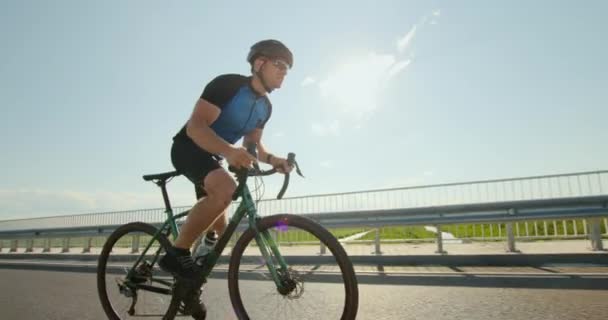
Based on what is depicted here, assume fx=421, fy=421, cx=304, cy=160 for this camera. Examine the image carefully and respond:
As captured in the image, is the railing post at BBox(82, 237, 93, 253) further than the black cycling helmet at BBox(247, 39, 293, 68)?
Yes

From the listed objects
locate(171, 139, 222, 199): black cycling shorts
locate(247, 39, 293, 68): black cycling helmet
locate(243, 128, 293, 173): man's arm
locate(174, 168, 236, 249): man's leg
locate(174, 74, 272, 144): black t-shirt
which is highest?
locate(247, 39, 293, 68): black cycling helmet

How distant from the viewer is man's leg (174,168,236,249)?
9.43 ft

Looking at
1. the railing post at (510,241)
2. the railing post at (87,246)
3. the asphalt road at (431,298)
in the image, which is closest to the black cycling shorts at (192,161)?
the asphalt road at (431,298)

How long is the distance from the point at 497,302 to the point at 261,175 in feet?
9.44

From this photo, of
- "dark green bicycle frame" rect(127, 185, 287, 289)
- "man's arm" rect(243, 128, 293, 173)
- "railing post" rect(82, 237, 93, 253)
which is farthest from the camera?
"railing post" rect(82, 237, 93, 253)

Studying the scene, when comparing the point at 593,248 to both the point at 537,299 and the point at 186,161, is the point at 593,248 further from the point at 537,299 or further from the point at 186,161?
the point at 186,161

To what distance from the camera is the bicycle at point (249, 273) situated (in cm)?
256

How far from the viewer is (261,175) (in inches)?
119

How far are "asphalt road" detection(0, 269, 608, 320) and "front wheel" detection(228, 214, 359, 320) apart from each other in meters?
0.04

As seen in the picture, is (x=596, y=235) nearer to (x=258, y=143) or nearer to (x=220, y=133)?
(x=258, y=143)

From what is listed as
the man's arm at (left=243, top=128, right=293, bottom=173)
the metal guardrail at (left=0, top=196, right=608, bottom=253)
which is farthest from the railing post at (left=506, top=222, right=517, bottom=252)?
the man's arm at (left=243, top=128, right=293, bottom=173)

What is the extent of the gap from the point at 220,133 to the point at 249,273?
109cm

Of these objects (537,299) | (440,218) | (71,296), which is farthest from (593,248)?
(71,296)

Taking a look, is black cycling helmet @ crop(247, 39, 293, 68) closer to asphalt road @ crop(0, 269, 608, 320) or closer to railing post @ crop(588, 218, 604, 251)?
asphalt road @ crop(0, 269, 608, 320)
